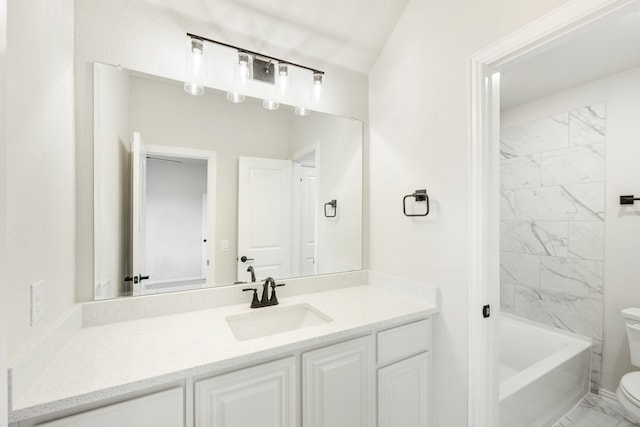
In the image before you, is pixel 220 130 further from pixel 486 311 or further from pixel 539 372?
pixel 539 372

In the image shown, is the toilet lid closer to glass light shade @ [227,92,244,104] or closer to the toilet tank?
the toilet tank

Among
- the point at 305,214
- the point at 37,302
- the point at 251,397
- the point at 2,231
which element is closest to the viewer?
the point at 2,231

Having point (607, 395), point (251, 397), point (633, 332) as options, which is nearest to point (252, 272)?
point (251, 397)

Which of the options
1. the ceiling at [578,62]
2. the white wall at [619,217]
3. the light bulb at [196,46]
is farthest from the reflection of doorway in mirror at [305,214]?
the white wall at [619,217]

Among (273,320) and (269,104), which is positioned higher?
(269,104)

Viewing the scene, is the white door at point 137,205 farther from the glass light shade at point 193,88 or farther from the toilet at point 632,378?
the toilet at point 632,378

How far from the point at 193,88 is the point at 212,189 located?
21.0 inches

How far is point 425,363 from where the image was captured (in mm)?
1470

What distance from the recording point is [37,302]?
33.7 inches

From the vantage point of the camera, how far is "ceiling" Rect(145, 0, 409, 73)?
1463mm

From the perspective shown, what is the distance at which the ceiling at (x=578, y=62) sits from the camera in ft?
5.37

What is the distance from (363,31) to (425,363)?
1.99 metres

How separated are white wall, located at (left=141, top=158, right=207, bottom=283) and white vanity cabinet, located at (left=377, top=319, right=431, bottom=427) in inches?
41.1

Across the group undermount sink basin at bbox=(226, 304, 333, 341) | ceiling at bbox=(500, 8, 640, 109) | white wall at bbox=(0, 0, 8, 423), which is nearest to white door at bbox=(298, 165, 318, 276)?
undermount sink basin at bbox=(226, 304, 333, 341)
